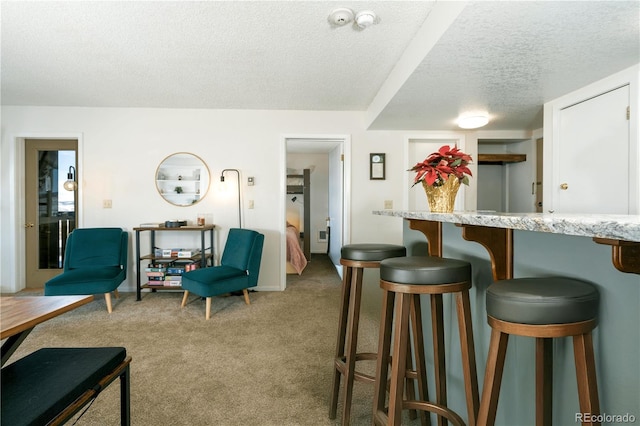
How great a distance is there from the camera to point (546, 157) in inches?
125

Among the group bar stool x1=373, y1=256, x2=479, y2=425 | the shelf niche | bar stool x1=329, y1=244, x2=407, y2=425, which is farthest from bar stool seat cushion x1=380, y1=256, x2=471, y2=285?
the shelf niche

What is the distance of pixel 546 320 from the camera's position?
0.74 metres

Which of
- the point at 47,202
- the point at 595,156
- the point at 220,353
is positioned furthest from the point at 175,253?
the point at 595,156

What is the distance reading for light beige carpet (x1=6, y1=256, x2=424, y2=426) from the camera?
1.67 meters

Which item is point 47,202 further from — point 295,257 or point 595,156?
point 595,156

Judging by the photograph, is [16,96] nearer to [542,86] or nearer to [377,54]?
[377,54]

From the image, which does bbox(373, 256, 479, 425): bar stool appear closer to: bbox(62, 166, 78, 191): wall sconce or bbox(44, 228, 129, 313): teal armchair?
bbox(44, 228, 129, 313): teal armchair

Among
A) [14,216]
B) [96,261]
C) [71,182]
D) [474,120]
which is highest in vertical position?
[474,120]

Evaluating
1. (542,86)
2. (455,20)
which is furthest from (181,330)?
(542,86)

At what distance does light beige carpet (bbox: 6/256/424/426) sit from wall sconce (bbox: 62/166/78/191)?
59.5 inches

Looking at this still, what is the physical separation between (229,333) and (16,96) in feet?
11.6

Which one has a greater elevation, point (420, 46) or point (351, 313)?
point (420, 46)

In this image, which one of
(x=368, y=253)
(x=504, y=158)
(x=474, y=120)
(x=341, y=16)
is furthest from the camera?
(x=504, y=158)

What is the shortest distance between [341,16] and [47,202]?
14.1 ft
